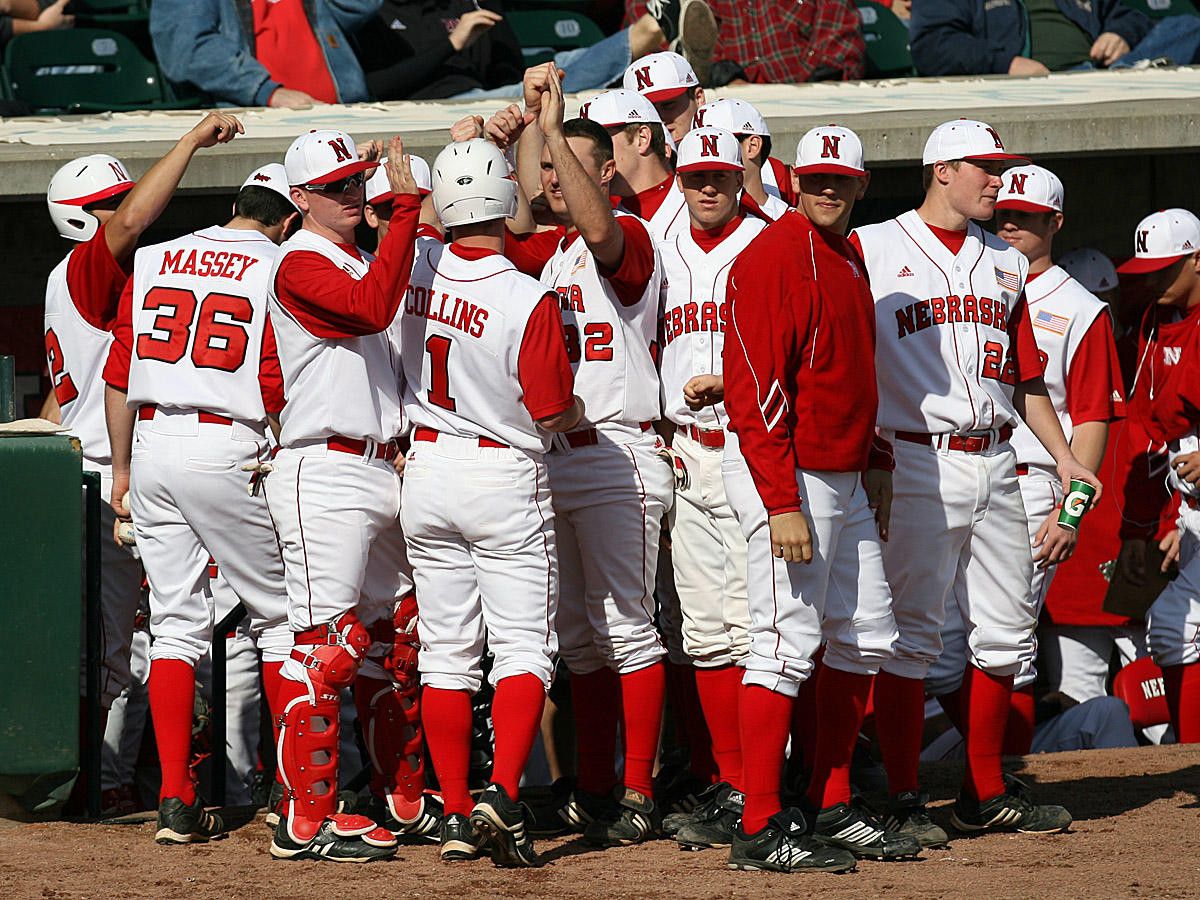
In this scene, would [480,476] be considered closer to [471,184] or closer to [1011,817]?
[471,184]

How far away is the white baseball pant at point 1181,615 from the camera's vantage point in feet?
19.5

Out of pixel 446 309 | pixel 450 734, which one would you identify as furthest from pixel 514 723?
pixel 446 309

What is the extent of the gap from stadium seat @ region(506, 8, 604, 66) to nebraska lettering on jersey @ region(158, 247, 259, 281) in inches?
163

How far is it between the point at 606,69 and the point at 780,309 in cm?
388

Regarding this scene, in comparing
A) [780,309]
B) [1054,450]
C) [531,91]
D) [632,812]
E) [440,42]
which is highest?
[440,42]

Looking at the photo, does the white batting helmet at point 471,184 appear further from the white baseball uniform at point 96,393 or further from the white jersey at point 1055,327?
the white jersey at point 1055,327

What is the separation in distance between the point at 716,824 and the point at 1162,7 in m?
6.31

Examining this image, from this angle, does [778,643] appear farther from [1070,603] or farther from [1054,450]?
[1070,603]

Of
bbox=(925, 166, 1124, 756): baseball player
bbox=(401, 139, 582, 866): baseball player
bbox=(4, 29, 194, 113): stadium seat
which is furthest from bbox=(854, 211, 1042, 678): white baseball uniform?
bbox=(4, 29, 194, 113): stadium seat

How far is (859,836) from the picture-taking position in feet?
14.2

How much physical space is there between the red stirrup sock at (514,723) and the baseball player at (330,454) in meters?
0.38

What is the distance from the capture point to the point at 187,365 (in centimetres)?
480

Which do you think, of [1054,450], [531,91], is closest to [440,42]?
[531,91]

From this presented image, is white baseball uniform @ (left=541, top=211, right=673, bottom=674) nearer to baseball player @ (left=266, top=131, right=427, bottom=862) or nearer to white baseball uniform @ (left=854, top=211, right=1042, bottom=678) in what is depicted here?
baseball player @ (left=266, top=131, right=427, bottom=862)
